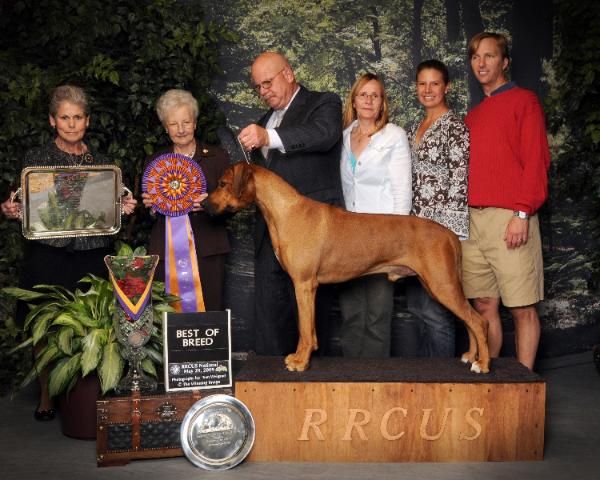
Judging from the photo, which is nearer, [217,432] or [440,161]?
[217,432]

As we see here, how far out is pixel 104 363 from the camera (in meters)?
3.73

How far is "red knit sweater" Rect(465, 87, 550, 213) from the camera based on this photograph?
165 inches

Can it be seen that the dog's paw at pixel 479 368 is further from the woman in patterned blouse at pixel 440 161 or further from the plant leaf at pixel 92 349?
the plant leaf at pixel 92 349

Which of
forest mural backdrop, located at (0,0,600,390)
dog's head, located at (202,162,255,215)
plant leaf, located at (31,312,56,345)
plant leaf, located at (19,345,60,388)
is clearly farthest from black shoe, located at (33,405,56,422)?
dog's head, located at (202,162,255,215)

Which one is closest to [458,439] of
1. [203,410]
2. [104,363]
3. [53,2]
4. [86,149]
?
[203,410]

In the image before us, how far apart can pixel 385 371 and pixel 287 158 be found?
50.0 inches

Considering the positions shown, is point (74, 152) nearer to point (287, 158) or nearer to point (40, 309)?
point (40, 309)

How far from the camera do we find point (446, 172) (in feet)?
14.0

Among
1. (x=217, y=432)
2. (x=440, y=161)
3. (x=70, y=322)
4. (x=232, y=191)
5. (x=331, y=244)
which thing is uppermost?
(x=440, y=161)

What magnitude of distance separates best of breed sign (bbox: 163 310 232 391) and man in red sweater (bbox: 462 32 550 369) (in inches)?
60.9

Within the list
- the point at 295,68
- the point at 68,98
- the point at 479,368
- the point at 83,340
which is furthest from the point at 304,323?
the point at 295,68

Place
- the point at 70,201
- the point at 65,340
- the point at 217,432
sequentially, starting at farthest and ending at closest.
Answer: the point at 70,201 < the point at 65,340 < the point at 217,432

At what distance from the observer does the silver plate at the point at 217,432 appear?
354cm

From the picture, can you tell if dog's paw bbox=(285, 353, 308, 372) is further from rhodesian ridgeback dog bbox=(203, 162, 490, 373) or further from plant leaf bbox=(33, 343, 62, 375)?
plant leaf bbox=(33, 343, 62, 375)
